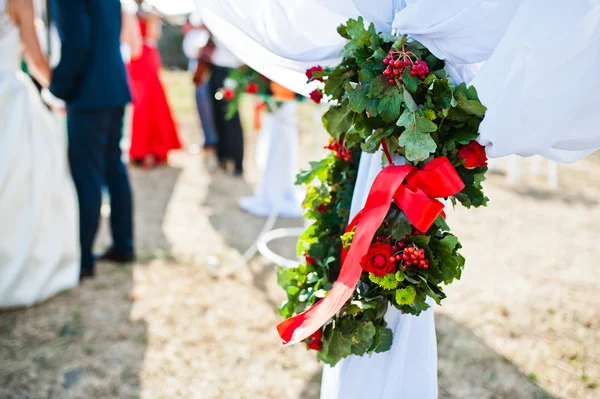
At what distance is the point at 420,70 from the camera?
1.49m

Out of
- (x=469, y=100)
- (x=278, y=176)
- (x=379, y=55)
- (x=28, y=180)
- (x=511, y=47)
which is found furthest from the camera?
(x=278, y=176)

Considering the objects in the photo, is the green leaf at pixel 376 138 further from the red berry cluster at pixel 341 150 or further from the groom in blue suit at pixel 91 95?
the groom in blue suit at pixel 91 95

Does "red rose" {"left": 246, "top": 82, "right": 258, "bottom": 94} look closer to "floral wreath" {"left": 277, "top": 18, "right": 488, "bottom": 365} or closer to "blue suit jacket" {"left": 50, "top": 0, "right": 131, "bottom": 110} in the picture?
"blue suit jacket" {"left": 50, "top": 0, "right": 131, "bottom": 110}

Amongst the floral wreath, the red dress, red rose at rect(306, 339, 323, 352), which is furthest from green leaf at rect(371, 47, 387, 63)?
the red dress

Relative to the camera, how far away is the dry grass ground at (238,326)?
2.68 meters

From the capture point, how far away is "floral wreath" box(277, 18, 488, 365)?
149 centimetres

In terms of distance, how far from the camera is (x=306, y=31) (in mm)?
1733

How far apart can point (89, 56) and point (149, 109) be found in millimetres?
3123

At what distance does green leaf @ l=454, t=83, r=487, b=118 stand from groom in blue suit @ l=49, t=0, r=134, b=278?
8.36ft

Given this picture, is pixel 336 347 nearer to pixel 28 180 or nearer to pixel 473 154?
pixel 473 154

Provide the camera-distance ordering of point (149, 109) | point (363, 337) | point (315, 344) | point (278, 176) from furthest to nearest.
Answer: point (149, 109) → point (278, 176) → point (315, 344) → point (363, 337)

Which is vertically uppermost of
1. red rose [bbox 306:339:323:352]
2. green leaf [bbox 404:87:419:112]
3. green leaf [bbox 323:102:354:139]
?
green leaf [bbox 404:87:419:112]

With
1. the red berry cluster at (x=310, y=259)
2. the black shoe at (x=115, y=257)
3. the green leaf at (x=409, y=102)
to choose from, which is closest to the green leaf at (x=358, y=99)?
the green leaf at (x=409, y=102)

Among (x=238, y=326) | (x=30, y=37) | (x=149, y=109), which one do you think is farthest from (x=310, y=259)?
(x=149, y=109)
